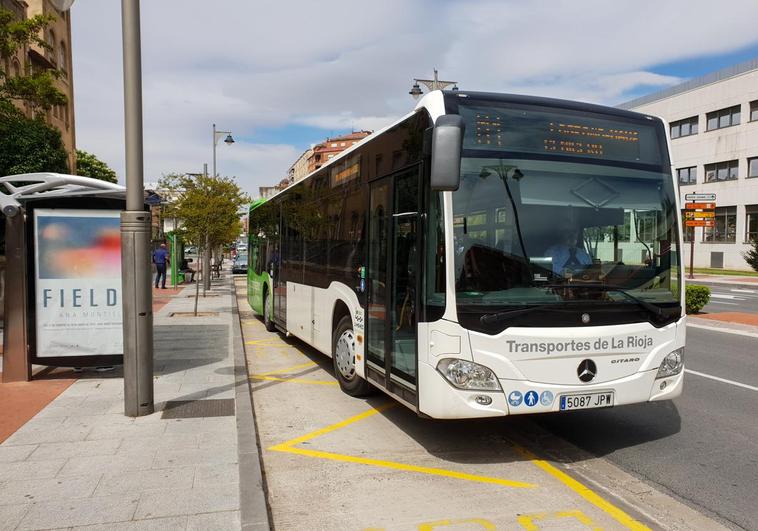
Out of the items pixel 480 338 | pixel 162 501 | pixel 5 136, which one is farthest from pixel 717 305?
pixel 5 136

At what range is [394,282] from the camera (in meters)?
5.77

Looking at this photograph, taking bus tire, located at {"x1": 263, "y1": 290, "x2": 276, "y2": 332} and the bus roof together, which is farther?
bus tire, located at {"x1": 263, "y1": 290, "x2": 276, "y2": 332}

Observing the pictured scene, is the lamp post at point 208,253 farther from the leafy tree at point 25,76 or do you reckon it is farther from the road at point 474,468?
the road at point 474,468

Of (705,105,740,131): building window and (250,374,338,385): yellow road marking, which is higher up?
(705,105,740,131): building window

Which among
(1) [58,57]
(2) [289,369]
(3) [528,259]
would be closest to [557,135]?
(3) [528,259]

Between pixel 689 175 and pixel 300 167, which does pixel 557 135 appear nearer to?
pixel 689 175

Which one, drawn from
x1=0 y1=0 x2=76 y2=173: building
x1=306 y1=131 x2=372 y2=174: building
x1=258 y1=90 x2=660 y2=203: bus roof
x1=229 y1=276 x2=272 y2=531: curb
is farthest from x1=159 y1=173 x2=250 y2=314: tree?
x1=306 y1=131 x2=372 y2=174: building

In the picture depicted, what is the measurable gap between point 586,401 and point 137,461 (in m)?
3.64

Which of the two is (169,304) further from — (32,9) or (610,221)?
(32,9)

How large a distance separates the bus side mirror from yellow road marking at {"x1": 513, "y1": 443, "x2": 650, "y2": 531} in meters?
2.47

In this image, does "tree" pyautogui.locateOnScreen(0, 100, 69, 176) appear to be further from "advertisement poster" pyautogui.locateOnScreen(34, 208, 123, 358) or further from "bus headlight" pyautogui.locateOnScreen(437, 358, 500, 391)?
"bus headlight" pyautogui.locateOnScreen(437, 358, 500, 391)

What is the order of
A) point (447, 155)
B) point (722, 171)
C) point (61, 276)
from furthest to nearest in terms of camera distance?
1. point (722, 171)
2. point (61, 276)
3. point (447, 155)

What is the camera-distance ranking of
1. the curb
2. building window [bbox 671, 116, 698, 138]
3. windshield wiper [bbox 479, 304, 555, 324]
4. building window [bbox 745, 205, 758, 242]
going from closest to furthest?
the curb → windshield wiper [bbox 479, 304, 555, 324] → building window [bbox 745, 205, 758, 242] → building window [bbox 671, 116, 698, 138]

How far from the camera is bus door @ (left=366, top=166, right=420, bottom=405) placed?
5328 millimetres
